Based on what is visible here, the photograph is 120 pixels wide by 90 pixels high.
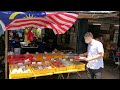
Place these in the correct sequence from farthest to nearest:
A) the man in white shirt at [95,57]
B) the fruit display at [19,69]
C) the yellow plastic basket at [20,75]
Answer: the fruit display at [19,69]
the yellow plastic basket at [20,75]
the man in white shirt at [95,57]

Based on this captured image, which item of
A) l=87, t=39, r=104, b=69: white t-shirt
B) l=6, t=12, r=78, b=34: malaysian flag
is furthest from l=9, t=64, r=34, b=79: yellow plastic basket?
l=87, t=39, r=104, b=69: white t-shirt

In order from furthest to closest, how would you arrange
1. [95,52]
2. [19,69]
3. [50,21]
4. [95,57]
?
[19,69] < [50,21] < [95,52] < [95,57]

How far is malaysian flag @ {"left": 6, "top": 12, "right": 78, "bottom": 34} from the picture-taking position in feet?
15.3

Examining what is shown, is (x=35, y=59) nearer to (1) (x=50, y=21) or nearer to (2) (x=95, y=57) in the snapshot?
(1) (x=50, y=21)

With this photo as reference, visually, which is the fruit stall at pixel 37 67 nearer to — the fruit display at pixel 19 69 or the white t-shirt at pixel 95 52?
the fruit display at pixel 19 69

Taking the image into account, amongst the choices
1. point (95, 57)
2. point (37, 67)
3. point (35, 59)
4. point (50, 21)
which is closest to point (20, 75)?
point (37, 67)

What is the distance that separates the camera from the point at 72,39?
1155cm

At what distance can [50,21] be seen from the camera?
16.0ft

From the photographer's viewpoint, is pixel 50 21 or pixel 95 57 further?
pixel 50 21

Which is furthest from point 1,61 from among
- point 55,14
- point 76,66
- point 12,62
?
point 55,14

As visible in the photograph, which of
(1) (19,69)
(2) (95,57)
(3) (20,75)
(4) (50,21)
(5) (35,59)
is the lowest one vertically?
(3) (20,75)

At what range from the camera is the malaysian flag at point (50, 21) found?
4672 mm

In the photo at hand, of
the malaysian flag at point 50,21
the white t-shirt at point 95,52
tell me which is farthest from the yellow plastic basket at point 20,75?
the white t-shirt at point 95,52
